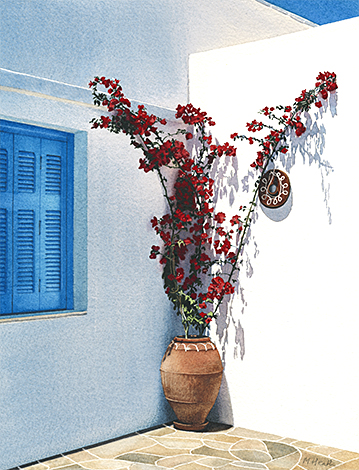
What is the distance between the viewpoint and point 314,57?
20.6 feet

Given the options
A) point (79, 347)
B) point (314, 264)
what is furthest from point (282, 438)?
point (79, 347)

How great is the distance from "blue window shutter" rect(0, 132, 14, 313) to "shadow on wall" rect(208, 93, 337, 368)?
94.3 inches

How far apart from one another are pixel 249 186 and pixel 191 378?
6.96 feet

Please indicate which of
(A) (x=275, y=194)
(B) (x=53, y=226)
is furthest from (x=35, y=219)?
(A) (x=275, y=194)

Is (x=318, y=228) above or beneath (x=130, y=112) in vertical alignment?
beneath

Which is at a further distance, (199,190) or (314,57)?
(199,190)

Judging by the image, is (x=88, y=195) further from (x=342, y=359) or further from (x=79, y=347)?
(x=342, y=359)

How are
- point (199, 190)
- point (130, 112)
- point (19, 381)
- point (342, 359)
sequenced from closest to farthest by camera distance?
1. point (19, 381)
2. point (342, 359)
3. point (130, 112)
4. point (199, 190)

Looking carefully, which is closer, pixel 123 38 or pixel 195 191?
pixel 123 38

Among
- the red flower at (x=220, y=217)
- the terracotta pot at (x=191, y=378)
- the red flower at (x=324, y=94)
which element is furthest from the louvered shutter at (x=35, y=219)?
the red flower at (x=324, y=94)

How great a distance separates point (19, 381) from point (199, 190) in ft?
8.93

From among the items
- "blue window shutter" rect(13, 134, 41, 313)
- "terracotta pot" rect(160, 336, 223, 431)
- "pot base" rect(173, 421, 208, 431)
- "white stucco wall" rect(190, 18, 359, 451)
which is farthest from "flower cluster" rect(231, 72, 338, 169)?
"pot base" rect(173, 421, 208, 431)

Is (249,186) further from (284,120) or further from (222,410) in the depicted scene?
(222,410)

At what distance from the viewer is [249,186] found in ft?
22.2
